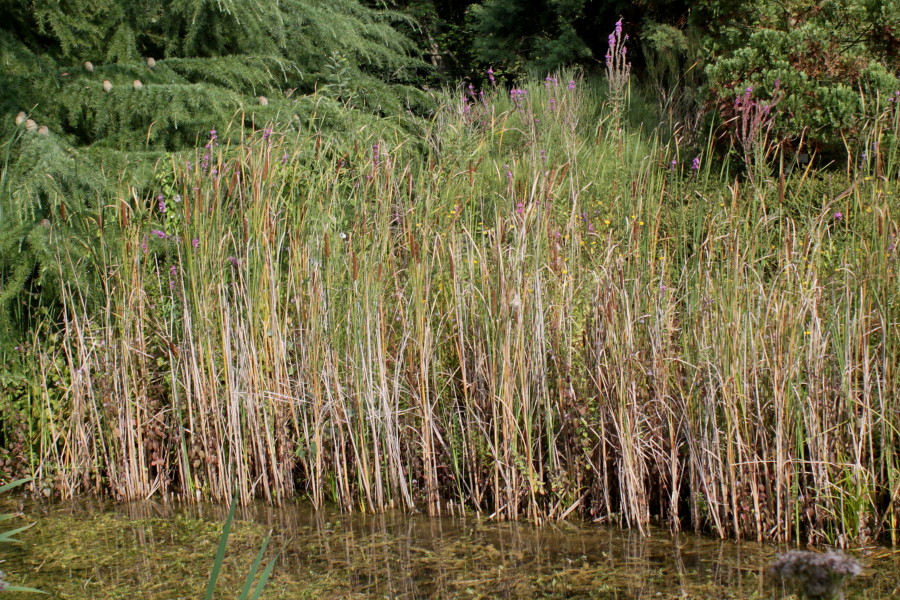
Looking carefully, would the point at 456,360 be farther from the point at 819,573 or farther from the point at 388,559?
the point at 819,573

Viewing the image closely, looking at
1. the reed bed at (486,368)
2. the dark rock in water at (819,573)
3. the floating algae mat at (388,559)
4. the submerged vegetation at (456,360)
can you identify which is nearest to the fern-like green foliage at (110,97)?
the submerged vegetation at (456,360)

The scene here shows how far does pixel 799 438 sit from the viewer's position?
2.81m

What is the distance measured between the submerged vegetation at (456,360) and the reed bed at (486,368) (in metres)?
0.01

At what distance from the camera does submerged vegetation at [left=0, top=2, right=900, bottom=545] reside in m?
2.88

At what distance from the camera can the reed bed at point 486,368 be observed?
287cm

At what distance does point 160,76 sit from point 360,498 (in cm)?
307

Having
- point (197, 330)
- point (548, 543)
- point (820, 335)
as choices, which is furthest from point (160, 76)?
point (820, 335)

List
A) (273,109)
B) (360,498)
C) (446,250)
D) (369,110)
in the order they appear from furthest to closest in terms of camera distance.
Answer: (369,110), (273,109), (446,250), (360,498)

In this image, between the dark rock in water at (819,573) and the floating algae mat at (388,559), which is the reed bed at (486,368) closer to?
the floating algae mat at (388,559)

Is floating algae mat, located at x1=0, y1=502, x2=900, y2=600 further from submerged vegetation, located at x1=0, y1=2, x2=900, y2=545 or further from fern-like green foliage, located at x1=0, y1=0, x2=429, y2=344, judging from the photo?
fern-like green foliage, located at x1=0, y1=0, x2=429, y2=344

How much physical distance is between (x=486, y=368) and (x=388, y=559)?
2.68 feet

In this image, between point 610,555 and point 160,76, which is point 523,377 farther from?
point 160,76

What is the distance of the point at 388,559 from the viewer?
2.92 meters

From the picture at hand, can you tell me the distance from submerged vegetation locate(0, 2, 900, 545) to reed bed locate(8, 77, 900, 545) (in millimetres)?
15
